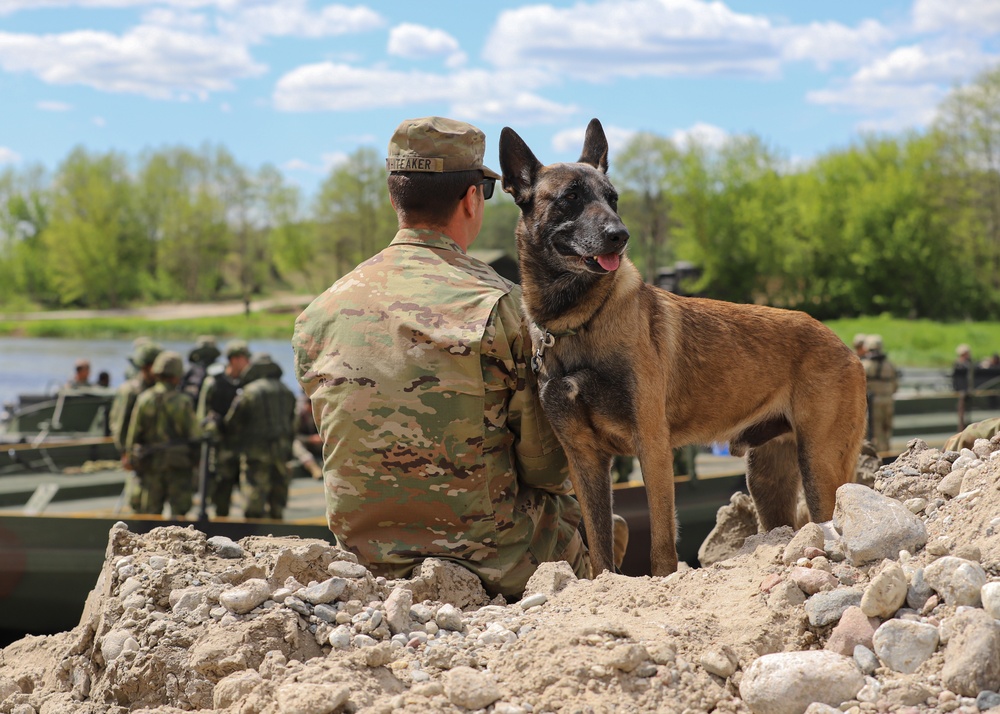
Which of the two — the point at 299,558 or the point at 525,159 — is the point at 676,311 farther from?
the point at 299,558

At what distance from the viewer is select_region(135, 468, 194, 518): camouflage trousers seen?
11.9 metres

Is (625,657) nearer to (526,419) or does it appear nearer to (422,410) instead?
(422,410)

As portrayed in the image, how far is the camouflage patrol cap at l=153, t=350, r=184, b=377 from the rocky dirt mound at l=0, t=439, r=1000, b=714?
8581 millimetres

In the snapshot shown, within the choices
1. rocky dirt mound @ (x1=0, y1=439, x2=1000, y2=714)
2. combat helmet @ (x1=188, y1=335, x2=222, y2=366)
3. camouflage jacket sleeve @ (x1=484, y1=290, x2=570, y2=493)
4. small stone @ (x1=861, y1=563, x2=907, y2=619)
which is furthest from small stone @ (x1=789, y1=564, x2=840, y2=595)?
combat helmet @ (x1=188, y1=335, x2=222, y2=366)

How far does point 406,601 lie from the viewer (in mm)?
2820

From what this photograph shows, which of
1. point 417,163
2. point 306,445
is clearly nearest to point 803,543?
point 417,163

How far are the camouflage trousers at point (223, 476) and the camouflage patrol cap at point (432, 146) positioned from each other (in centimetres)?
1009

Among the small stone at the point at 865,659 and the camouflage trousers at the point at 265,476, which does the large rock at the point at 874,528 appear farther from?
the camouflage trousers at the point at 265,476

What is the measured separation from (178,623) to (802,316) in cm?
282

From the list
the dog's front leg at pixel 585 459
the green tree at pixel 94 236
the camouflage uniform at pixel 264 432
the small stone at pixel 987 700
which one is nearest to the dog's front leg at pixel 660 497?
the dog's front leg at pixel 585 459

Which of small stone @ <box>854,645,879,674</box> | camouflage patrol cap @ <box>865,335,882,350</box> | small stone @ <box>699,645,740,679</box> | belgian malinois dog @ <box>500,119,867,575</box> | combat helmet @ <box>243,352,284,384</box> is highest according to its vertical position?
belgian malinois dog @ <box>500,119,867,575</box>

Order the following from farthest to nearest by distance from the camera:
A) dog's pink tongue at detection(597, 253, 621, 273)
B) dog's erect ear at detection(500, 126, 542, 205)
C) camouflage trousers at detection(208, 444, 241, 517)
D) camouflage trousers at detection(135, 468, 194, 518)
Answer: camouflage trousers at detection(208, 444, 241, 517) → camouflage trousers at detection(135, 468, 194, 518) → dog's erect ear at detection(500, 126, 542, 205) → dog's pink tongue at detection(597, 253, 621, 273)

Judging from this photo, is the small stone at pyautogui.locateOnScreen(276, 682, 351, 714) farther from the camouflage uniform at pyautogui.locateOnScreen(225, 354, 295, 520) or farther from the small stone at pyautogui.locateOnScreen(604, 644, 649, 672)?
the camouflage uniform at pyautogui.locateOnScreen(225, 354, 295, 520)

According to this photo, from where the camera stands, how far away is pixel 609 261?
361 centimetres
